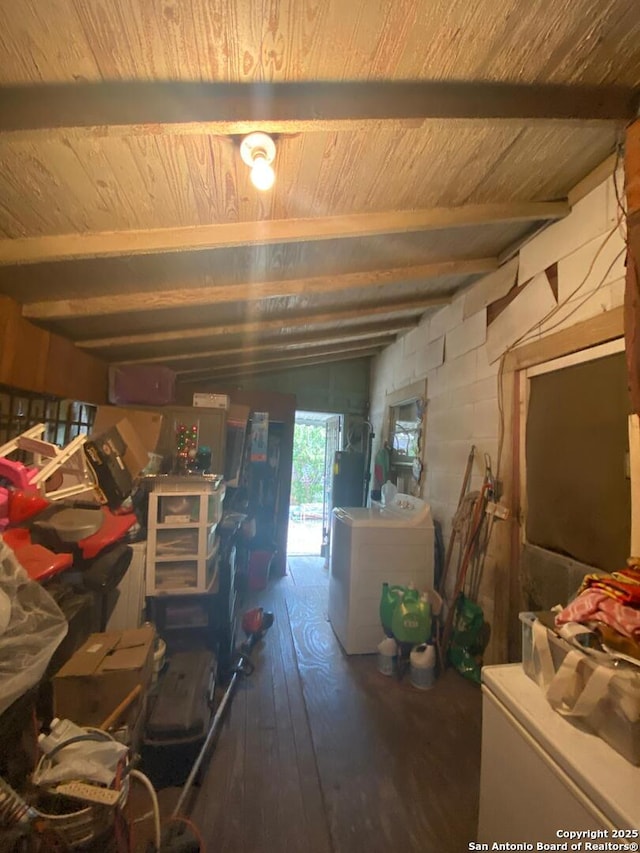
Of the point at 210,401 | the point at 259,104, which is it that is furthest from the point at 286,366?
the point at 259,104

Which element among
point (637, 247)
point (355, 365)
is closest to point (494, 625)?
point (637, 247)

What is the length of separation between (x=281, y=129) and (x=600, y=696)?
167 cm

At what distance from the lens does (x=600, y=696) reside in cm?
76

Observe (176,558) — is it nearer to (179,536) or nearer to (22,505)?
(179,536)

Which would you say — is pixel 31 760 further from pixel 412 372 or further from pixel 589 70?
pixel 412 372

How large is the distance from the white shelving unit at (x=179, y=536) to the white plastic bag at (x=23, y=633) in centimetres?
82

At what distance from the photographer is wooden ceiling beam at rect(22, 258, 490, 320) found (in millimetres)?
2068

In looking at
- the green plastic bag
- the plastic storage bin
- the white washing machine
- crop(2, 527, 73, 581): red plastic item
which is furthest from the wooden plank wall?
the green plastic bag

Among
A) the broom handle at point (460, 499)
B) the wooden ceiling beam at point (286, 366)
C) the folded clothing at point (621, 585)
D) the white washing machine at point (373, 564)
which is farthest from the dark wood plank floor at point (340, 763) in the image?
the wooden ceiling beam at point (286, 366)

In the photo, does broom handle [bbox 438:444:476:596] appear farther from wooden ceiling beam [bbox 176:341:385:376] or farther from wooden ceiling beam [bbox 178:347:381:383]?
wooden ceiling beam [bbox 178:347:381:383]

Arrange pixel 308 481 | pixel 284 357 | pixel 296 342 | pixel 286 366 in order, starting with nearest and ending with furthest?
pixel 296 342, pixel 284 357, pixel 286 366, pixel 308 481

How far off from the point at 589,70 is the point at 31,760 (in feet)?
9.10

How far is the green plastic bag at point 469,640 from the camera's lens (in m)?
2.21

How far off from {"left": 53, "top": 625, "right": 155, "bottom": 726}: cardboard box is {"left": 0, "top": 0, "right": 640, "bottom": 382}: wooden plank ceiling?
1.67 m
